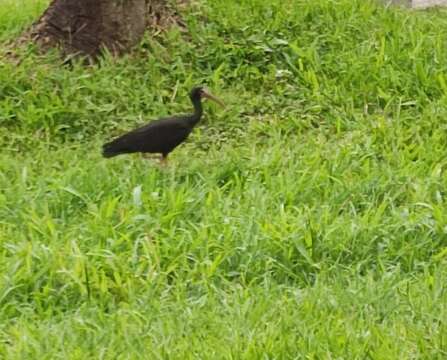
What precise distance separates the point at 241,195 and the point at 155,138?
68cm

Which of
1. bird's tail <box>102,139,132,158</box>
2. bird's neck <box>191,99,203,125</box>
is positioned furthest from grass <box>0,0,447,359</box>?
bird's neck <box>191,99,203,125</box>

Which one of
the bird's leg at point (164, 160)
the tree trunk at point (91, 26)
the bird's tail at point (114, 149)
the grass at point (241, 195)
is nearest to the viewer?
the grass at point (241, 195)

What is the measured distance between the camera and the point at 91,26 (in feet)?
24.6

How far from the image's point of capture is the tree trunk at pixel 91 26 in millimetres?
7500

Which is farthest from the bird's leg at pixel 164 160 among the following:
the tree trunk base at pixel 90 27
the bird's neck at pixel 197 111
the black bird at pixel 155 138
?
the tree trunk base at pixel 90 27

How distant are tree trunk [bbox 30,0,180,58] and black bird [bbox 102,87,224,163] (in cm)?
155

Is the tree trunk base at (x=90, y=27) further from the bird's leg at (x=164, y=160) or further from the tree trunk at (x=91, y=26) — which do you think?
the bird's leg at (x=164, y=160)

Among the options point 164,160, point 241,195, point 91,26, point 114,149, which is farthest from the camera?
point 91,26

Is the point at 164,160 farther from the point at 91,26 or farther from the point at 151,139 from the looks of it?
the point at 91,26

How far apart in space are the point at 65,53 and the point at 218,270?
3.11 m

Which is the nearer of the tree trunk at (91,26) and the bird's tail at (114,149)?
the bird's tail at (114,149)

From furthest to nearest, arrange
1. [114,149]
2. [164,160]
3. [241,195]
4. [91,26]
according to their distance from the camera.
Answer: [91,26]
[164,160]
[114,149]
[241,195]

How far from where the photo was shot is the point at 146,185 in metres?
5.67

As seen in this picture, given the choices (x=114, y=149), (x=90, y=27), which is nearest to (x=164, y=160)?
(x=114, y=149)
